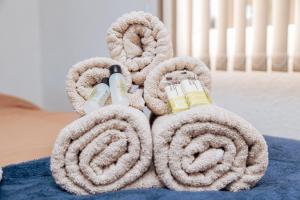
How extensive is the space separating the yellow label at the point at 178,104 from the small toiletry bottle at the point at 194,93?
0.04 feet

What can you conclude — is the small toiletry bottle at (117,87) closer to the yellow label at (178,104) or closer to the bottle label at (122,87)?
the bottle label at (122,87)

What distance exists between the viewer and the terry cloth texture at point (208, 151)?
59 cm

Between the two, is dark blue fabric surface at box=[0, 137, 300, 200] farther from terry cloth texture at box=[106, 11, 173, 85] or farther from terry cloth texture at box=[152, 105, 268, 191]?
terry cloth texture at box=[106, 11, 173, 85]

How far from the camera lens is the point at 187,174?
596mm

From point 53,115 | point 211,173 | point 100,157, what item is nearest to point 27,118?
point 53,115

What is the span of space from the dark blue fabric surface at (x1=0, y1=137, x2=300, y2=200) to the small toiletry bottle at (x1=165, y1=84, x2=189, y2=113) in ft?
0.56

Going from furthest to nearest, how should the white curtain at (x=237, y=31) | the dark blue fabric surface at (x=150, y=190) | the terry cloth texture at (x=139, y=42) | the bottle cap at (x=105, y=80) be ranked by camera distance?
the white curtain at (x=237, y=31)
the terry cloth texture at (x=139, y=42)
the bottle cap at (x=105, y=80)
the dark blue fabric surface at (x=150, y=190)

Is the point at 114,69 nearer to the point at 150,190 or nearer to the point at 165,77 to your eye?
the point at 165,77

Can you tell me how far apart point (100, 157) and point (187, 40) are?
111 centimetres

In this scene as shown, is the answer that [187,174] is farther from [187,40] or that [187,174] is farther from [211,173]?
[187,40]

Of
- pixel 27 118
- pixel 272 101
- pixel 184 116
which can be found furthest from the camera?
pixel 27 118

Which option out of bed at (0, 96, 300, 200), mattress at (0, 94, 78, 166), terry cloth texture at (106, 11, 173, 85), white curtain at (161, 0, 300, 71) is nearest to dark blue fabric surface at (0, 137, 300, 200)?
bed at (0, 96, 300, 200)

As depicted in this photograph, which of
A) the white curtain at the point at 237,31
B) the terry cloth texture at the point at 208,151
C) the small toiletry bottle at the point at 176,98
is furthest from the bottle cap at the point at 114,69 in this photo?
the white curtain at the point at 237,31

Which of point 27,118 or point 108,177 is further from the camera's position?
point 27,118
